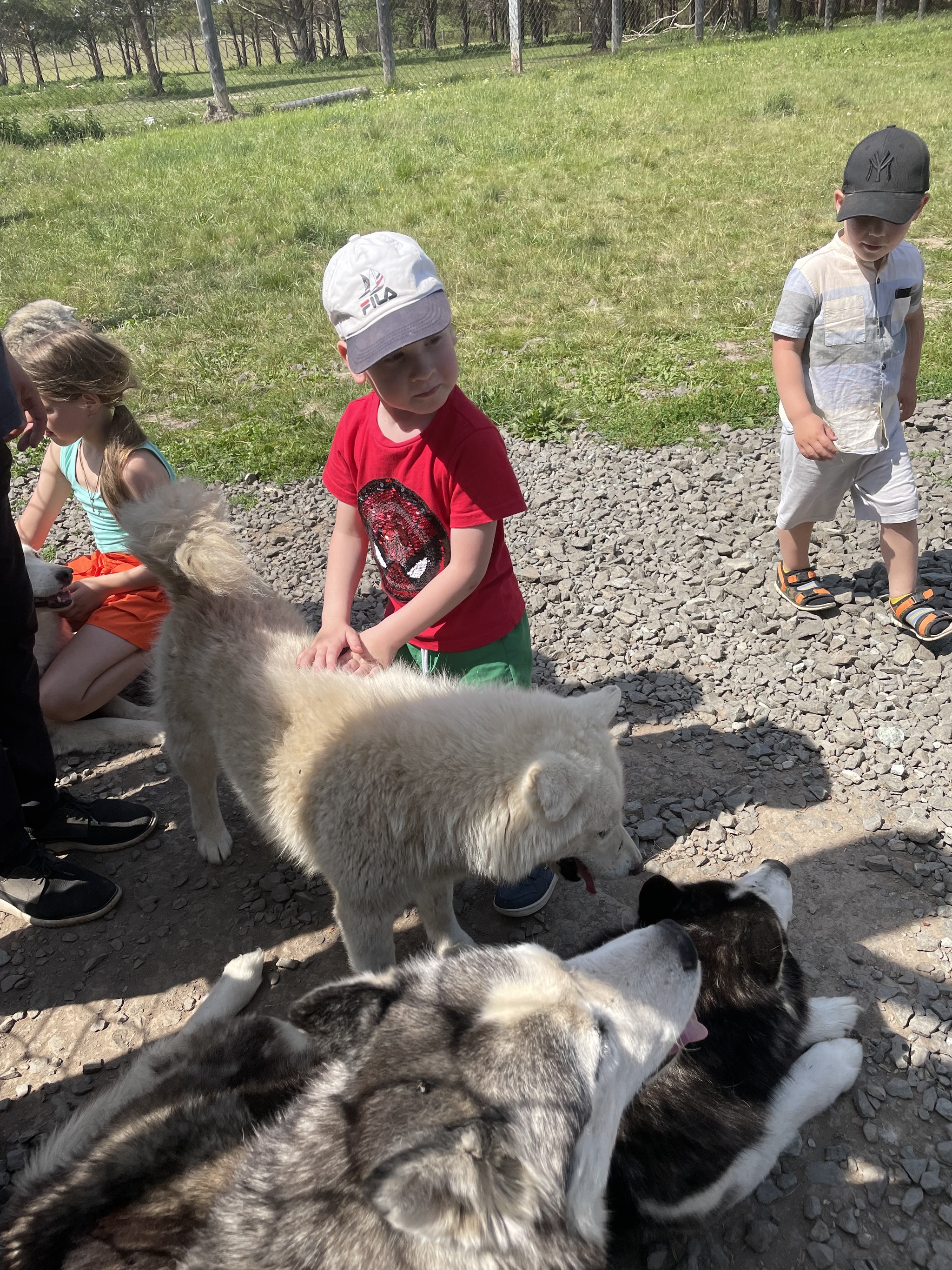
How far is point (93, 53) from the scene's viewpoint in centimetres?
3519

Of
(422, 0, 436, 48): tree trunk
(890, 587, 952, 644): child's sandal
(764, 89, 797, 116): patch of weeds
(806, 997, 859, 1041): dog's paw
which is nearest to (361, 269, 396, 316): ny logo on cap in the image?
(806, 997, 859, 1041): dog's paw

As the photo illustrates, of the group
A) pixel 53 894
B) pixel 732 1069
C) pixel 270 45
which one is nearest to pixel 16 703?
pixel 53 894

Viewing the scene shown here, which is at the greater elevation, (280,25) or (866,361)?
(280,25)

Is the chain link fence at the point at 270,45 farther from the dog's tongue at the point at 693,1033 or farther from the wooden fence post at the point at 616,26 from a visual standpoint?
the dog's tongue at the point at 693,1033

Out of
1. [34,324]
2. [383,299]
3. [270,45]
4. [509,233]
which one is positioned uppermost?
[270,45]

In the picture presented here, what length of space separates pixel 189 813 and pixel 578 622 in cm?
225

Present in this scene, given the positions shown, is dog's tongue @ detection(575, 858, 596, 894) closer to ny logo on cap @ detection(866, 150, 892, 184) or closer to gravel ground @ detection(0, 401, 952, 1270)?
Result: gravel ground @ detection(0, 401, 952, 1270)

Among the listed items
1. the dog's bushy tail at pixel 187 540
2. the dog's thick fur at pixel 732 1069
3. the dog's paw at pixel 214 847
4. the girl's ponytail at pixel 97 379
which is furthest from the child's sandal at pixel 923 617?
the girl's ponytail at pixel 97 379

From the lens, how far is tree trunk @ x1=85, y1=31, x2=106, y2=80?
3306 cm

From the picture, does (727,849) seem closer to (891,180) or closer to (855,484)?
(855,484)

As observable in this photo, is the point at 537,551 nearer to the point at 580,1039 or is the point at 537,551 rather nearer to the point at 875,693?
the point at 875,693

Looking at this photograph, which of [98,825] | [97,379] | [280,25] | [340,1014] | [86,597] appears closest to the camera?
[340,1014]

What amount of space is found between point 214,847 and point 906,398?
3.95m

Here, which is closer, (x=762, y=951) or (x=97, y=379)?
(x=762, y=951)
